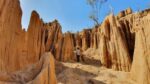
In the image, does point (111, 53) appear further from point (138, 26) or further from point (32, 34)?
point (32, 34)

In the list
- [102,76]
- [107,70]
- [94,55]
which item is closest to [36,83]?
[102,76]

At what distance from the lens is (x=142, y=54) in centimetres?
1745

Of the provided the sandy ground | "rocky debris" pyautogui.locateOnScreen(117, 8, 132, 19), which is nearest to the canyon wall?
the sandy ground

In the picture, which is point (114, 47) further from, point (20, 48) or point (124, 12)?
point (124, 12)

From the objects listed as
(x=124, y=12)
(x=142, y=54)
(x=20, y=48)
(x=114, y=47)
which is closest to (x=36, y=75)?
(x=20, y=48)

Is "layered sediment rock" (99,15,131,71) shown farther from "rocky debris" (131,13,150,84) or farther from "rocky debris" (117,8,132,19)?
"rocky debris" (117,8,132,19)

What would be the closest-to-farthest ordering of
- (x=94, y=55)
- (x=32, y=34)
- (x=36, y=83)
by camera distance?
(x=36, y=83)
(x=32, y=34)
(x=94, y=55)

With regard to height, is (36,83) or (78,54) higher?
(78,54)

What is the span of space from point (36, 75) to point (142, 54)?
331 inches

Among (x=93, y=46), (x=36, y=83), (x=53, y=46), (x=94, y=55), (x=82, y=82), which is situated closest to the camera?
(x=36, y=83)

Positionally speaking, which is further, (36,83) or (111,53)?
(111,53)

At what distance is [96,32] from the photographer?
29.3 metres

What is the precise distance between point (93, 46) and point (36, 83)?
17856 mm

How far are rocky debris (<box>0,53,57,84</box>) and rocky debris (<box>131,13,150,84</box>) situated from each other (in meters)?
7.64
